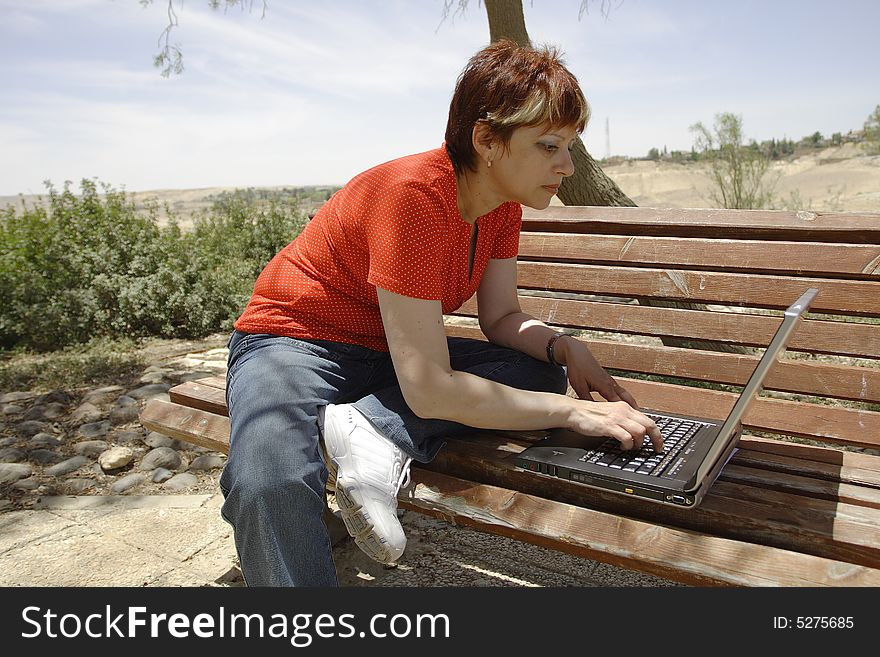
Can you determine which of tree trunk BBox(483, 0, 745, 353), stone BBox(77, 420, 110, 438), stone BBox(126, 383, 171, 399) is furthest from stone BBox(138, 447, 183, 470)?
tree trunk BBox(483, 0, 745, 353)

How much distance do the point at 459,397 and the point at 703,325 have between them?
119 cm

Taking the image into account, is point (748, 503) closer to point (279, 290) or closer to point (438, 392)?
point (438, 392)

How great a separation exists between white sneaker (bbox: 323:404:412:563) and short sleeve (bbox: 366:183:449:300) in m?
0.41

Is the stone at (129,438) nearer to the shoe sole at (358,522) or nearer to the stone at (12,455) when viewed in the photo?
the stone at (12,455)

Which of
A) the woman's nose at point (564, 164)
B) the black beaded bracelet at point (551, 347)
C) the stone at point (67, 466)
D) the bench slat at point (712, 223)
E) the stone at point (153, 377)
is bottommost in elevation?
the stone at point (67, 466)

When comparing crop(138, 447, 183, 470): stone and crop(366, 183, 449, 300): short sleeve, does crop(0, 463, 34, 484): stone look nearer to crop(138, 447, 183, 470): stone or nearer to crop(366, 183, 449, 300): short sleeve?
crop(138, 447, 183, 470): stone

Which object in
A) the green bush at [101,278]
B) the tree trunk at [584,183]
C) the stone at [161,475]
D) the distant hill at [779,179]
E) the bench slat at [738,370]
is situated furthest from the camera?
the distant hill at [779,179]

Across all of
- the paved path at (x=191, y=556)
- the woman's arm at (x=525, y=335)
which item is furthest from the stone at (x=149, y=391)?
the woman's arm at (x=525, y=335)

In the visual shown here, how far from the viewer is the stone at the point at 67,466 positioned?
3770mm

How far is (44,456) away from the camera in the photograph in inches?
154

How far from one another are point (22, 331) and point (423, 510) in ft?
17.6

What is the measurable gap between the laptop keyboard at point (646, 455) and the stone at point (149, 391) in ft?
11.4

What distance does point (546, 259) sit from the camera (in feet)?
10.6
